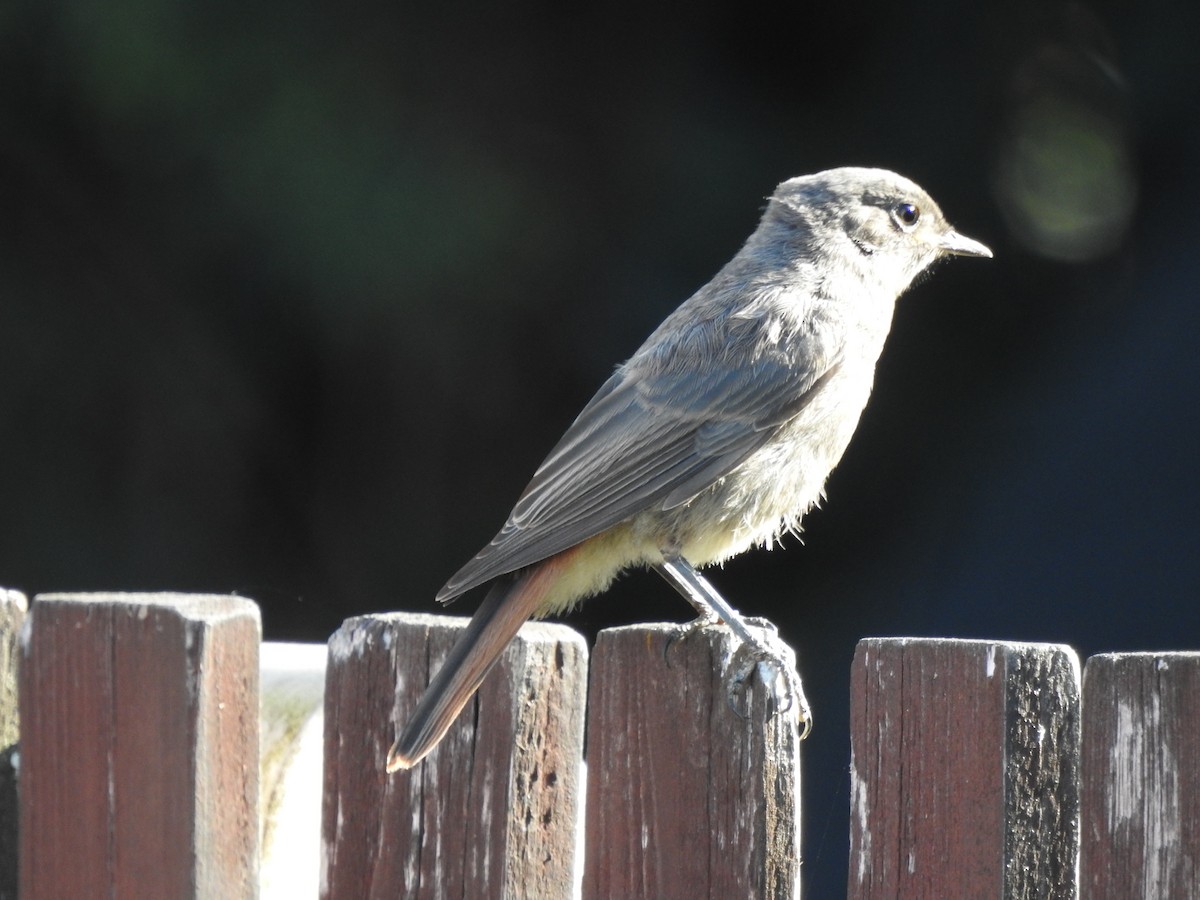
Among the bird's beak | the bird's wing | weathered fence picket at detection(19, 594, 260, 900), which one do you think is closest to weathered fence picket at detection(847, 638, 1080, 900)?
weathered fence picket at detection(19, 594, 260, 900)

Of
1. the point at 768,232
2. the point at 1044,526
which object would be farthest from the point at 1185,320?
the point at 768,232

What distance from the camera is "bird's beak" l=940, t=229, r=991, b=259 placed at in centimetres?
445

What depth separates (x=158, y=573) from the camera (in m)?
5.01

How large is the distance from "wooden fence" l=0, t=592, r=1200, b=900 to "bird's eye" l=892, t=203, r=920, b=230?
2.57 meters

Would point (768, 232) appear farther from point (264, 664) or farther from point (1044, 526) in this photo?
point (264, 664)

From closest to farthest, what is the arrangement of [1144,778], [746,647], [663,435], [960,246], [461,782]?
[1144,778], [461,782], [746,647], [663,435], [960,246]

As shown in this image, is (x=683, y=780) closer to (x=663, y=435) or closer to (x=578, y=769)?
(x=578, y=769)

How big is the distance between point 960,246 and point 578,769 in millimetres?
2772

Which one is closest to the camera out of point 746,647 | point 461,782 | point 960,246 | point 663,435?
point 461,782

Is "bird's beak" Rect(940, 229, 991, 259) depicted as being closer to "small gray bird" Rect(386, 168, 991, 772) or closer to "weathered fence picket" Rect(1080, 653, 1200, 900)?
"small gray bird" Rect(386, 168, 991, 772)

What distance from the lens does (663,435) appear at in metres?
3.67

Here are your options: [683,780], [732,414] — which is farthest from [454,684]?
[732,414]

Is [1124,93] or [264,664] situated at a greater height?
[1124,93]

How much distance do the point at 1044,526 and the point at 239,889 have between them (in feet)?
10.1
